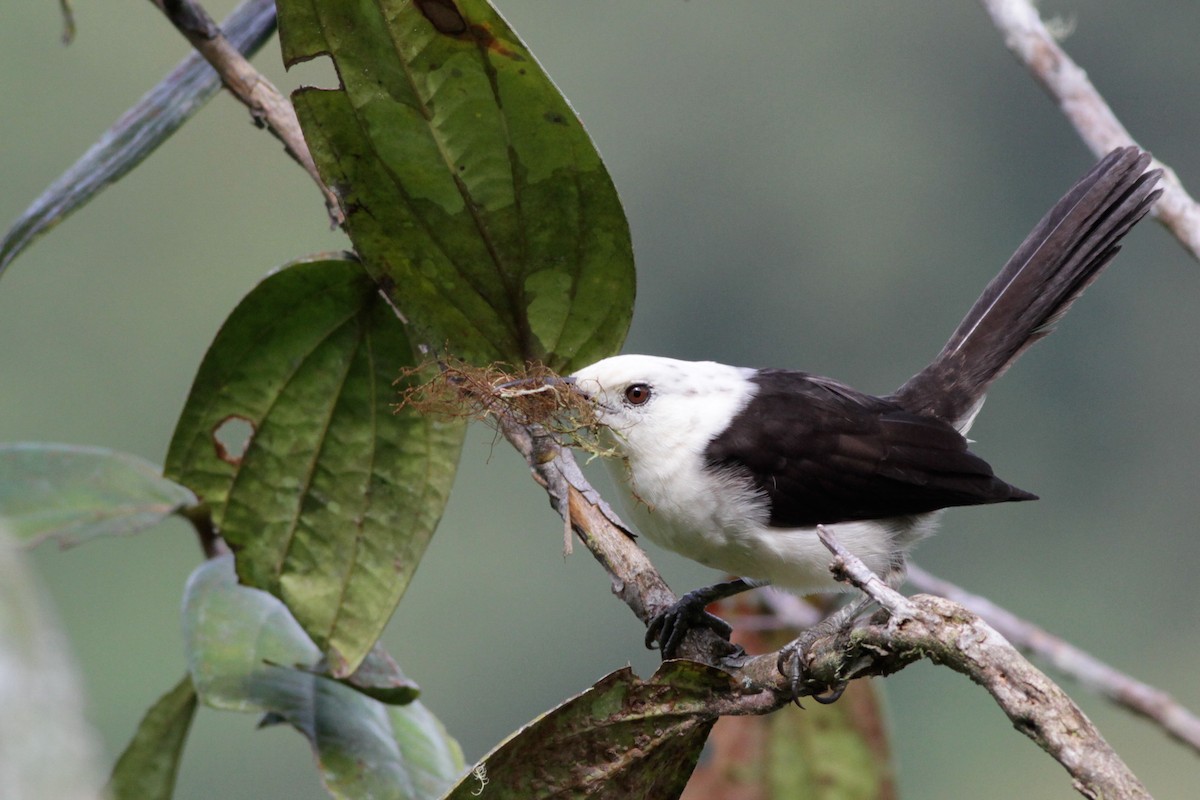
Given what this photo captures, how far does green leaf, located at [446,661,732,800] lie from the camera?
123 centimetres

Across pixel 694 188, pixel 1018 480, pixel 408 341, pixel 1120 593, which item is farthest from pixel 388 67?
pixel 1120 593

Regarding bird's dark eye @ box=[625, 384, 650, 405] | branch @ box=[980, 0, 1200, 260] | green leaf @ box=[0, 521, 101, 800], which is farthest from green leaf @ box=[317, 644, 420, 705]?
branch @ box=[980, 0, 1200, 260]

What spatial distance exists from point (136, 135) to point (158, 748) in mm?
978

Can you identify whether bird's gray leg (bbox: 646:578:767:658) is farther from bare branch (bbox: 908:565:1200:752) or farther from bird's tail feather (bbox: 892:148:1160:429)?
bird's tail feather (bbox: 892:148:1160:429)

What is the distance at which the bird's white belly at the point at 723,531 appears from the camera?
6.44ft

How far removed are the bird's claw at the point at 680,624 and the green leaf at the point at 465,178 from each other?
404 mm

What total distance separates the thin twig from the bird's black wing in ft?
3.35

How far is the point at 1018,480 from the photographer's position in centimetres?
1309

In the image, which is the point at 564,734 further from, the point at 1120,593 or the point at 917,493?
the point at 1120,593

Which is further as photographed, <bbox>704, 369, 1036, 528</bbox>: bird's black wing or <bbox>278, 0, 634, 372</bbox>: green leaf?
<bbox>704, 369, 1036, 528</bbox>: bird's black wing

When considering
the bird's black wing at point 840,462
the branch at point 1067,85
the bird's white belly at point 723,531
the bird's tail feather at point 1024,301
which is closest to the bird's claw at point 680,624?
the bird's white belly at point 723,531

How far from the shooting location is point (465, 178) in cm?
155

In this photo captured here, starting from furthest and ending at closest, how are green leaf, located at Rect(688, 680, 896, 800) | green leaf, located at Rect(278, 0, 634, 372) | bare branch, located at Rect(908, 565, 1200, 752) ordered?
1. green leaf, located at Rect(688, 680, 896, 800)
2. bare branch, located at Rect(908, 565, 1200, 752)
3. green leaf, located at Rect(278, 0, 634, 372)

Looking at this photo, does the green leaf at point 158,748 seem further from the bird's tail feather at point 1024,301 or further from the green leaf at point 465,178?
the bird's tail feather at point 1024,301
